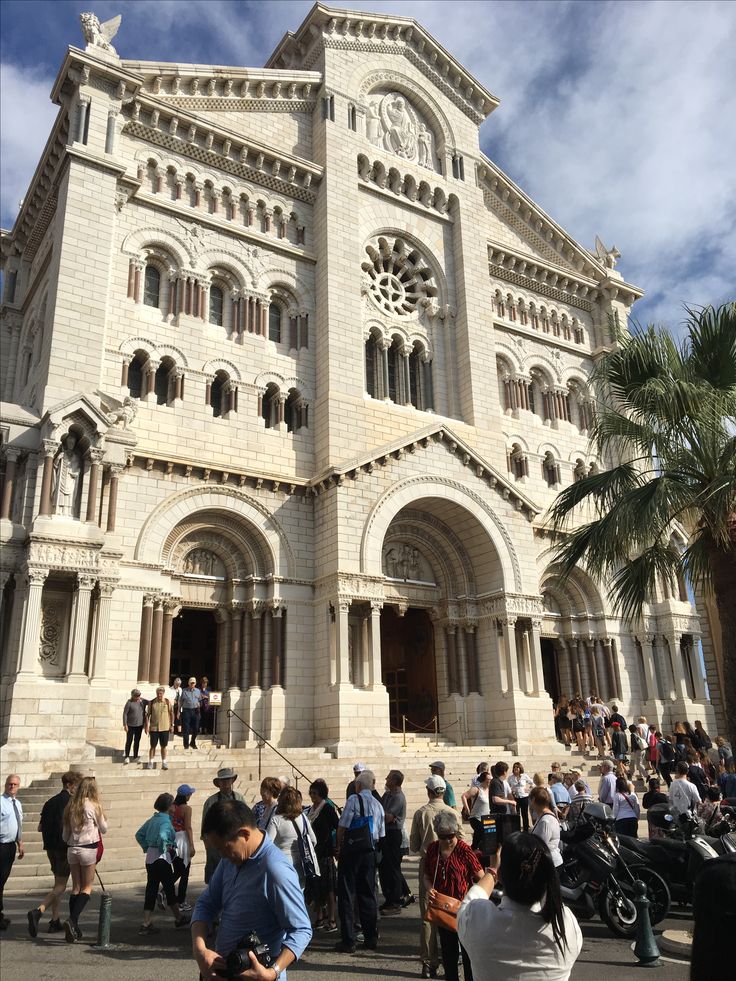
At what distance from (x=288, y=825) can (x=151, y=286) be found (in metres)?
20.1

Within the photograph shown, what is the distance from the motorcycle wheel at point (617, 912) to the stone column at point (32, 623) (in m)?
13.1

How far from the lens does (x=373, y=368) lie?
93.5 feet

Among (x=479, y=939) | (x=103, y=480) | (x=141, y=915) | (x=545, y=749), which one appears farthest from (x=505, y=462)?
(x=479, y=939)

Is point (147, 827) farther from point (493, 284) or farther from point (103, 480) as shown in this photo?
point (493, 284)

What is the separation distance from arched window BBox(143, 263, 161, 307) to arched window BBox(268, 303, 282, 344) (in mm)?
3808

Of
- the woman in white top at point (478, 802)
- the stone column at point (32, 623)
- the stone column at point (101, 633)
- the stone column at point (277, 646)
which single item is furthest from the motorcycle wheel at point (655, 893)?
the stone column at point (277, 646)

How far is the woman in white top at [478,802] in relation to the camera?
10695mm

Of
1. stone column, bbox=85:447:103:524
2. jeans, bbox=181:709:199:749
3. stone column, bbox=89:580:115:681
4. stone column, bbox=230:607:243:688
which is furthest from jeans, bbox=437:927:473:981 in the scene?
stone column, bbox=230:607:243:688

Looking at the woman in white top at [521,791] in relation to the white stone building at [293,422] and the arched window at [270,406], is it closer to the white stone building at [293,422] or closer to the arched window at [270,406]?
the white stone building at [293,422]

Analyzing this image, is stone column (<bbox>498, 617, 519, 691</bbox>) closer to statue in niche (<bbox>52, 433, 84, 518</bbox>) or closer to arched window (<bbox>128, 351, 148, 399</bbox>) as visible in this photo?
arched window (<bbox>128, 351, 148, 399</bbox>)

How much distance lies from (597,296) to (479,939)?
117ft

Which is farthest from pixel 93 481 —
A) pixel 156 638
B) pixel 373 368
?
pixel 373 368

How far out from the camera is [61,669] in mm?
18109

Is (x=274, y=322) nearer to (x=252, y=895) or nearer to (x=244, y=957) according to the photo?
(x=252, y=895)
